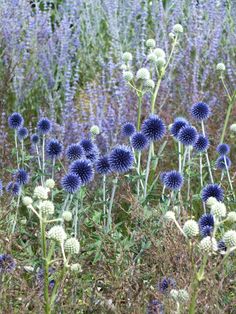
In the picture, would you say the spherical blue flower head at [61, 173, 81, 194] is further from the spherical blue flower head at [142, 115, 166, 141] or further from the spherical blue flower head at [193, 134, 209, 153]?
the spherical blue flower head at [193, 134, 209, 153]

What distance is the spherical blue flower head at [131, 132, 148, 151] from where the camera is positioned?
12.1ft

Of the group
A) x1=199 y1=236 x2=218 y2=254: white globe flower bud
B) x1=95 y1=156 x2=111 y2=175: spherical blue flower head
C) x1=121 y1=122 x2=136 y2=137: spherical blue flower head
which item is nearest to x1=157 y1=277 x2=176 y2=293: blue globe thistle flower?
x1=199 y1=236 x2=218 y2=254: white globe flower bud

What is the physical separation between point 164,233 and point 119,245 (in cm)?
28

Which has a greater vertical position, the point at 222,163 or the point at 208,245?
the point at 208,245

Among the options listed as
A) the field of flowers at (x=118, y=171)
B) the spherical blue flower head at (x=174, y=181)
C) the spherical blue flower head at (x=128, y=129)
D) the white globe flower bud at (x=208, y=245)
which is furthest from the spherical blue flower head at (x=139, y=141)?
the white globe flower bud at (x=208, y=245)

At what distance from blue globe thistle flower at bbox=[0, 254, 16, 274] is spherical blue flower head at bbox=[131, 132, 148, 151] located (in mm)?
1059

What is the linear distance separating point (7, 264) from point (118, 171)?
2.90 feet

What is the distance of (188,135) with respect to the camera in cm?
358

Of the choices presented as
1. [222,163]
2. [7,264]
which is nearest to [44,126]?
[222,163]

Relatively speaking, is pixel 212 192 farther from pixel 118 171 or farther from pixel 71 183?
pixel 71 183

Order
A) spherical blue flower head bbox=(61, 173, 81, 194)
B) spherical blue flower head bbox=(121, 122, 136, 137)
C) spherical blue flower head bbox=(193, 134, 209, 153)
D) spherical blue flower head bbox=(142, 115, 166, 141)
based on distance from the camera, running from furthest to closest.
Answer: spherical blue flower head bbox=(121, 122, 136, 137) < spherical blue flower head bbox=(193, 134, 209, 153) < spherical blue flower head bbox=(142, 115, 166, 141) < spherical blue flower head bbox=(61, 173, 81, 194)

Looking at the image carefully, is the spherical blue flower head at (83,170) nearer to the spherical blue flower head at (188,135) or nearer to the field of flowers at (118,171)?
the field of flowers at (118,171)

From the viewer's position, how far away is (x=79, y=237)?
3512 mm

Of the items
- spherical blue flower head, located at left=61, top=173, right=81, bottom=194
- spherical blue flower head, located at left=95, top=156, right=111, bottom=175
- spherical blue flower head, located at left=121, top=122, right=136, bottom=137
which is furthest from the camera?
spherical blue flower head, located at left=121, top=122, right=136, bottom=137
